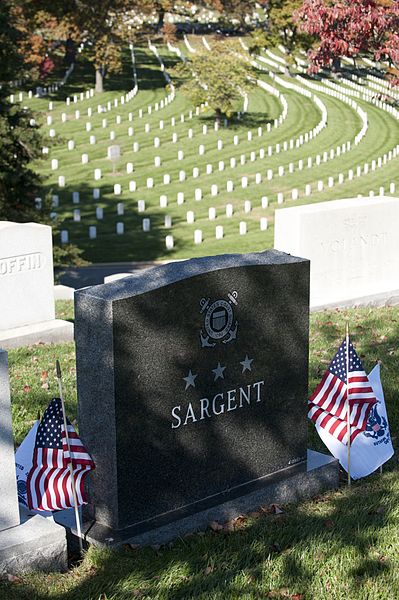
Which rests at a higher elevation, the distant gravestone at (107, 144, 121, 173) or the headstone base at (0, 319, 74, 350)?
the headstone base at (0, 319, 74, 350)

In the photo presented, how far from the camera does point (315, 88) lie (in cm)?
7269

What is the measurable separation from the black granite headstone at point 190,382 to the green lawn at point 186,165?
1781cm

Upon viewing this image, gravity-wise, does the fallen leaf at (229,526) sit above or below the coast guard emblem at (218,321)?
below

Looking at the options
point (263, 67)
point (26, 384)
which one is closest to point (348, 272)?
point (26, 384)

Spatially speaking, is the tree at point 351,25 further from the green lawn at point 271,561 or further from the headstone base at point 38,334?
the green lawn at point 271,561

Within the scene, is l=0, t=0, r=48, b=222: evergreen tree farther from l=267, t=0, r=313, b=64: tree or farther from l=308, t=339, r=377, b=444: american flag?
l=267, t=0, r=313, b=64: tree

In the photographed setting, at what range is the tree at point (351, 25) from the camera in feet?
57.4

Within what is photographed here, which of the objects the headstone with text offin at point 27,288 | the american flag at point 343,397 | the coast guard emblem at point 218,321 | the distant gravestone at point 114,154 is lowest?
the distant gravestone at point 114,154

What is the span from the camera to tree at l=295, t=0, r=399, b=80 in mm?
17484

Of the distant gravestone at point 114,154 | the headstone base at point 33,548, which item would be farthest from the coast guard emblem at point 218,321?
the distant gravestone at point 114,154

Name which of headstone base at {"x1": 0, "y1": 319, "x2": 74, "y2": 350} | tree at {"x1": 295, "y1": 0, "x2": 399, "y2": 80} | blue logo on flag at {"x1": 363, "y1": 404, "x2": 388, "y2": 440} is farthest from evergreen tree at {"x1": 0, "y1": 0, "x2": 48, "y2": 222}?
blue logo on flag at {"x1": 363, "y1": 404, "x2": 388, "y2": 440}

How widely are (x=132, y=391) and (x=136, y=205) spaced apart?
1295 inches

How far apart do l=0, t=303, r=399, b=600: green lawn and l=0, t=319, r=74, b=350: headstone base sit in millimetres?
7784

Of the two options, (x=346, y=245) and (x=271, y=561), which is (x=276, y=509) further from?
(x=346, y=245)
